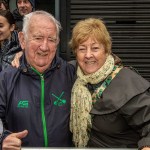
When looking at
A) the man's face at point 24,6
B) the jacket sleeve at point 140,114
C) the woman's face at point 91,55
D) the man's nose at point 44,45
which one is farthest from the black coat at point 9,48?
the jacket sleeve at point 140,114

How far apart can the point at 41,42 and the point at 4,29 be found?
141 centimetres

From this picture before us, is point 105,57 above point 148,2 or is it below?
below

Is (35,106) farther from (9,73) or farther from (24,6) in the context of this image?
(24,6)

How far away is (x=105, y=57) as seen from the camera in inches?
106

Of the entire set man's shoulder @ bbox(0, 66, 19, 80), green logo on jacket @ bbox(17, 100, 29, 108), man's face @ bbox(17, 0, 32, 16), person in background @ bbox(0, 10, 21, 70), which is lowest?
green logo on jacket @ bbox(17, 100, 29, 108)

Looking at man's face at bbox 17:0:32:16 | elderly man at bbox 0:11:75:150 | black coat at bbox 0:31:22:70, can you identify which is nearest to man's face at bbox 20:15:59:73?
elderly man at bbox 0:11:75:150

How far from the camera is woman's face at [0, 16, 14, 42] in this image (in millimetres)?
3957

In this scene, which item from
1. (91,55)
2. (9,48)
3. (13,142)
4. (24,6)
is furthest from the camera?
(24,6)

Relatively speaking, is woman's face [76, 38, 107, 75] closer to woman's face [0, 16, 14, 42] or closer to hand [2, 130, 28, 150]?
hand [2, 130, 28, 150]

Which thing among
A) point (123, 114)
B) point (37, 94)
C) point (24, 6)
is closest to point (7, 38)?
point (24, 6)

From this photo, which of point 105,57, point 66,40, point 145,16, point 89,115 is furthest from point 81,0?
point 89,115

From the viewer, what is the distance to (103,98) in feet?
8.14

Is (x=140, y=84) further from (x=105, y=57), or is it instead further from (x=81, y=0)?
(x=81, y=0)

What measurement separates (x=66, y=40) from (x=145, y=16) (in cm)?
101
